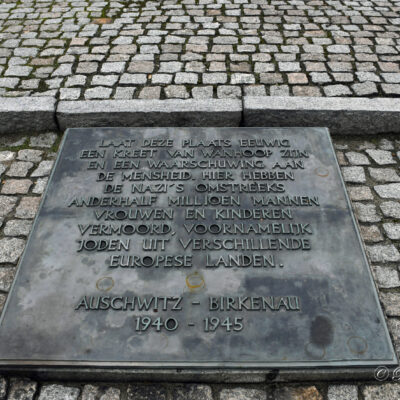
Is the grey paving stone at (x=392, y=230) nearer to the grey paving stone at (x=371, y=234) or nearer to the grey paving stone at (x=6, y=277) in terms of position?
the grey paving stone at (x=371, y=234)

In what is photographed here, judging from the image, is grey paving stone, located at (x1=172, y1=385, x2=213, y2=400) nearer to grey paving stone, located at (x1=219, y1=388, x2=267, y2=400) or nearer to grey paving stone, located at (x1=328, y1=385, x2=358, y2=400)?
grey paving stone, located at (x1=219, y1=388, x2=267, y2=400)

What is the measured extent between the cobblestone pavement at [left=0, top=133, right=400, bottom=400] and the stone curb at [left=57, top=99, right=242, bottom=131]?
14.0 inches

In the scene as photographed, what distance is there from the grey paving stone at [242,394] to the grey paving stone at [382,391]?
610 mm

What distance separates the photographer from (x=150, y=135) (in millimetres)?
3434

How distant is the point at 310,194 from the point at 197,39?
10.8ft

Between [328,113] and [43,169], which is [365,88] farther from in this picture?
[43,169]

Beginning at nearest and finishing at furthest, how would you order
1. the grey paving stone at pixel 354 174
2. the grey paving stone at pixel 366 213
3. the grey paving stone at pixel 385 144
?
1. the grey paving stone at pixel 366 213
2. the grey paving stone at pixel 354 174
3. the grey paving stone at pixel 385 144

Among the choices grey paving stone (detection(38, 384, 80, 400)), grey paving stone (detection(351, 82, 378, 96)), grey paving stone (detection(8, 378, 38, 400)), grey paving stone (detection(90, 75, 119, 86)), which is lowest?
grey paving stone (detection(38, 384, 80, 400))

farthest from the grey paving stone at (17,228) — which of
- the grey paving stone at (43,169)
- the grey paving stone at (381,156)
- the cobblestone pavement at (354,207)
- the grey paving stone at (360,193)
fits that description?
the grey paving stone at (381,156)

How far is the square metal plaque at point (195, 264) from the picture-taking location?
85.4 inches

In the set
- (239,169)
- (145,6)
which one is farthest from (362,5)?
(239,169)

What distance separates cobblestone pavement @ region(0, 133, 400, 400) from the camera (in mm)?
2193

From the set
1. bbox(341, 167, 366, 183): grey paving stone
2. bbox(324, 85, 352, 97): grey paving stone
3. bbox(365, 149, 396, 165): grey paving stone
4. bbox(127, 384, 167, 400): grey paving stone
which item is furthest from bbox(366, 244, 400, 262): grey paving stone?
bbox(324, 85, 352, 97): grey paving stone

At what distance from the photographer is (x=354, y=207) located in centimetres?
323
